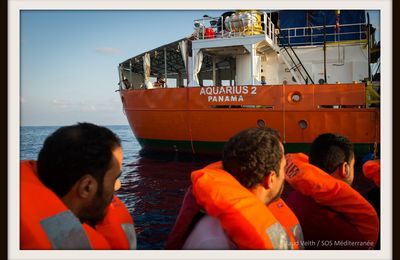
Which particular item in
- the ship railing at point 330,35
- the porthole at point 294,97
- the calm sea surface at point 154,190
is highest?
the ship railing at point 330,35

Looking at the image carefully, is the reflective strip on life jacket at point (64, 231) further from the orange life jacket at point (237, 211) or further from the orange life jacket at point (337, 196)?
the orange life jacket at point (337, 196)

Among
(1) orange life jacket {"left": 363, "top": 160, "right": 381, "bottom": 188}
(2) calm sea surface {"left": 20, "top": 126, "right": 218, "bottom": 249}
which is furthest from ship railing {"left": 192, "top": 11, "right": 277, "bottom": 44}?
(1) orange life jacket {"left": 363, "top": 160, "right": 381, "bottom": 188}

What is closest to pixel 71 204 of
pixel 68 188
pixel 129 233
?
pixel 68 188

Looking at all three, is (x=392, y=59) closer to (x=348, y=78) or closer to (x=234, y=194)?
(x=234, y=194)

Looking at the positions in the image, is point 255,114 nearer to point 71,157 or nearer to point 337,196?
point 337,196

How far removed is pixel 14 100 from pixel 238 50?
421 inches

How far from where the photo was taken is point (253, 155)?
175cm

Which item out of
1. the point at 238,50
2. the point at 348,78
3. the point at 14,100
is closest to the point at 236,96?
the point at 238,50

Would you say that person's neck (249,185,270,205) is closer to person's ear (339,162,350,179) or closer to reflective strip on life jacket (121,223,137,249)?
reflective strip on life jacket (121,223,137,249)

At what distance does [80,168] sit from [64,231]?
0.28 meters

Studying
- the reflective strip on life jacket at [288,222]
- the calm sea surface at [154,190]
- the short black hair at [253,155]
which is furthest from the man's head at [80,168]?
the reflective strip on life jacket at [288,222]

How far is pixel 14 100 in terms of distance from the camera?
8.11ft

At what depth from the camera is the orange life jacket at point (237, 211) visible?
Result: 1.68 m
